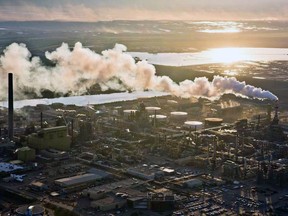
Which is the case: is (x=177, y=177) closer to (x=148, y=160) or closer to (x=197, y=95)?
(x=148, y=160)

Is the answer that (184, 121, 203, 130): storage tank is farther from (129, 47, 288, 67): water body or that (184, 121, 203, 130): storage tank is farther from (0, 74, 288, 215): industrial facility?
(129, 47, 288, 67): water body

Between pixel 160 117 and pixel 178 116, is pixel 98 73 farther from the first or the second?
pixel 178 116

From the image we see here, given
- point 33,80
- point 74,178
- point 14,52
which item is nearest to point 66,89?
point 33,80

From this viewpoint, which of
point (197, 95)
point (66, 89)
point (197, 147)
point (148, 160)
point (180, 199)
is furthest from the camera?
point (66, 89)

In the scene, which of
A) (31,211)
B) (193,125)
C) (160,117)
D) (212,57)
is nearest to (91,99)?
(160,117)

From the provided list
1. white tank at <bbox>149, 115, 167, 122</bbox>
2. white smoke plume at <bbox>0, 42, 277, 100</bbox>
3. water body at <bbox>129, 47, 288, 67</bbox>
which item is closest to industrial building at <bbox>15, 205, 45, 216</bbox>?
white tank at <bbox>149, 115, 167, 122</bbox>

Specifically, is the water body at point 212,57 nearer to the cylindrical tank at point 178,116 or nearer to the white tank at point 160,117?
the cylindrical tank at point 178,116
